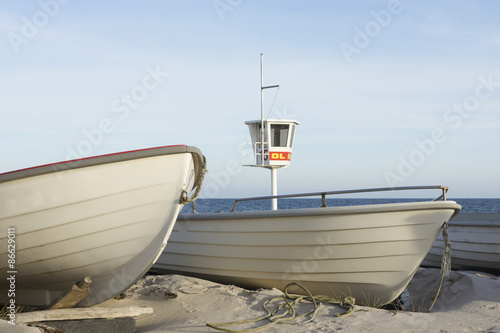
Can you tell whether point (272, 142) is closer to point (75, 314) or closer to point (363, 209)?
point (363, 209)

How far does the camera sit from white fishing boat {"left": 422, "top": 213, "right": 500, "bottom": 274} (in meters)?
8.45

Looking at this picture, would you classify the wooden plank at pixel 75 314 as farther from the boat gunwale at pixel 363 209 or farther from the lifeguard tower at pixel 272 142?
the lifeguard tower at pixel 272 142

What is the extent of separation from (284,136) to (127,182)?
735 cm

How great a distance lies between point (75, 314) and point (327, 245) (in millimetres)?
2643

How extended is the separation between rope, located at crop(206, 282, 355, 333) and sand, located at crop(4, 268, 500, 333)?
0.20ft

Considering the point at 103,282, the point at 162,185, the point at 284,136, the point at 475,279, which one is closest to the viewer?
the point at 162,185

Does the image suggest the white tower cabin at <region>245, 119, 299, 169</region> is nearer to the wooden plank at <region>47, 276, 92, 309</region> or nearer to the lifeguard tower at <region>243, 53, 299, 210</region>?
the lifeguard tower at <region>243, 53, 299, 210</region>

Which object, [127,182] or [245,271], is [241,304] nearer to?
[245,271]

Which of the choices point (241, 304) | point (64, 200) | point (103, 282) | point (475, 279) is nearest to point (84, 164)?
point (64, 200)

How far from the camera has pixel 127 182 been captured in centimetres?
477

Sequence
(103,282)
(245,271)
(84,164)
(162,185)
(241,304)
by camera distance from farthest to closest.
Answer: (245,271), (241,304), (103,282), (162,185), (84,164)

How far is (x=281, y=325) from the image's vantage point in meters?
5.00

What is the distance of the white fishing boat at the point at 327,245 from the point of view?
5.65 meters

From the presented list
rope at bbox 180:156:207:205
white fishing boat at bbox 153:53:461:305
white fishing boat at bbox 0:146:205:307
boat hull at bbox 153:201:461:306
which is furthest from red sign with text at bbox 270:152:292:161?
white fishing boat at bbox 0:146:205:307
